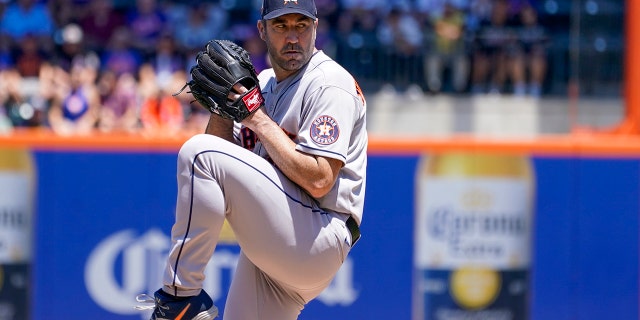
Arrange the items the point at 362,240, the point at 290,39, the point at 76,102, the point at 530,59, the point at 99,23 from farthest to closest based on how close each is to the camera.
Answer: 1. the point at 99,23
2. the point at 530,59
3. the point at 76,102
4. the point at 362,240
5. the point at 290,39

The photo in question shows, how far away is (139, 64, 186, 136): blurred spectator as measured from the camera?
7391 mm

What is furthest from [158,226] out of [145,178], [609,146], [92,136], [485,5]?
[485,5]

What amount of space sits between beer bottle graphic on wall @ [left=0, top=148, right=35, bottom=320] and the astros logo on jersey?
355cm

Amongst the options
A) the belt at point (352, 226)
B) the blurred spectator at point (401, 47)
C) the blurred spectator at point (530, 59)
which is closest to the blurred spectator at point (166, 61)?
the blurred spectator at point (401, 47)

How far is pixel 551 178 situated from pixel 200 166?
11.7ft

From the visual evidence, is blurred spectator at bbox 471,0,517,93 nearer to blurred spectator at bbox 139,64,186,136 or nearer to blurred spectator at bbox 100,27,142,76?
blurred spectator at bbox 139,64,186,136

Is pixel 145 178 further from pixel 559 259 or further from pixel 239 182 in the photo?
pixel 239 182

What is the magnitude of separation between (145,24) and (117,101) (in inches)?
51.6

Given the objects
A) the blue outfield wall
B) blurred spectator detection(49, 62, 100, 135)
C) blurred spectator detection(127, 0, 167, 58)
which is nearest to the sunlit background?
the blue outfield wall

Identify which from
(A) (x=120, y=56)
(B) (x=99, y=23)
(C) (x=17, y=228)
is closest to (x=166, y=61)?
(A) (x=120, y=56)

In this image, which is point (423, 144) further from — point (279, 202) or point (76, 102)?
point (279, 202)

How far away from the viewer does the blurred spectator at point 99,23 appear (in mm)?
8578

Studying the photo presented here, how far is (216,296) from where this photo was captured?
6.43 m

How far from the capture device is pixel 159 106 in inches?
298
